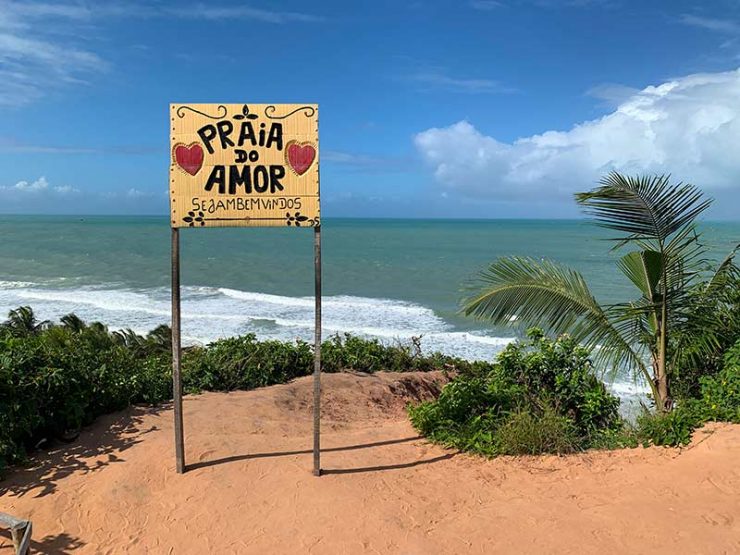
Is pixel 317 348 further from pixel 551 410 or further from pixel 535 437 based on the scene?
pixel 551 410

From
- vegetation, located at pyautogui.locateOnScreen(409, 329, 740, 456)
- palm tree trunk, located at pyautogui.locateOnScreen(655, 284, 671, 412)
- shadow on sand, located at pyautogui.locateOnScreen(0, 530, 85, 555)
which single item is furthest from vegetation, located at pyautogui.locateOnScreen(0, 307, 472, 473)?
palm tree trunk, located at pyautogui.locateOnScreen(655, 284, 671, 412)

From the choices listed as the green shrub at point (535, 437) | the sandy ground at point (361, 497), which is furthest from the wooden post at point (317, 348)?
the green shrub at point (535, 437)

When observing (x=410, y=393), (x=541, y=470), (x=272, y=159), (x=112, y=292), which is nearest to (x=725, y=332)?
(x=541, y=470)

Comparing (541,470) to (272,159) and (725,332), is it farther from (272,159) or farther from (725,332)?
(272,159)

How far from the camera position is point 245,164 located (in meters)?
4.89

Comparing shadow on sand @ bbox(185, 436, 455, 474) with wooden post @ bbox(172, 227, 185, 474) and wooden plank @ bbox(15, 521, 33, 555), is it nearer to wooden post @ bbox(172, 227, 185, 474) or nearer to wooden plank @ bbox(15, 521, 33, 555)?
Answer: wooden post @ bbox(172, 227, 185, 474)

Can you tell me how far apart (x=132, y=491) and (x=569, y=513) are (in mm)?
3531

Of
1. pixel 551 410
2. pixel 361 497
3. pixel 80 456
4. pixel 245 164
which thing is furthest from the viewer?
pixel 551 410

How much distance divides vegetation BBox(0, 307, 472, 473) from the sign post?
5.56 feet

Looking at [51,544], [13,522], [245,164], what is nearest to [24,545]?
[13,522]

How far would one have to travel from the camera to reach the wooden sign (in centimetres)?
485

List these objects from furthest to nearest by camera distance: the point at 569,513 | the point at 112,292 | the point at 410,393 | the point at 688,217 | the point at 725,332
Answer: the point at 112,292, the point at 410,393, the point at 725,332, the point at 688,217, the point at 569,513

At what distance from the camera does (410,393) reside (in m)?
9.21

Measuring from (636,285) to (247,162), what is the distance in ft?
13.6
